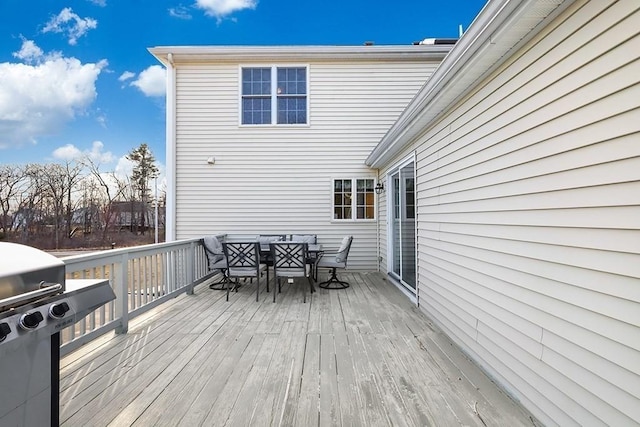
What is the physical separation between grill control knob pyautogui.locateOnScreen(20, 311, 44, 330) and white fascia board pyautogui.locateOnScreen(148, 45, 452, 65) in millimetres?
6850

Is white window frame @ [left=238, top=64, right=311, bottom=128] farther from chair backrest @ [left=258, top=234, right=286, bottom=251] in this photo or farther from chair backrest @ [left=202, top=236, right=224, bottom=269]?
chair backrest @ [left=202, top=236, right=224, bottom=269]

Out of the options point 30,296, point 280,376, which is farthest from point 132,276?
point 30,296

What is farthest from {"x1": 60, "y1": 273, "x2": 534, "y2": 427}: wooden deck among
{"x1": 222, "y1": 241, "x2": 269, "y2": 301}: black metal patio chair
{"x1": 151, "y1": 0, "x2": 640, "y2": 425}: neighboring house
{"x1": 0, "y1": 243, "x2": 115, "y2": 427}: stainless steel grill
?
{"x1": 222, "y1": 241, "x2": 269, "y2": 301}: black metal patio chair

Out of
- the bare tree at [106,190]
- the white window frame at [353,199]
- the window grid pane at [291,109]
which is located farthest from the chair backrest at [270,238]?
the bare tree at [106,190]

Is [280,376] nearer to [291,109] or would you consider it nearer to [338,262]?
[338,262]

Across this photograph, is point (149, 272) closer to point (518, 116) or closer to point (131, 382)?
point (131, 382)

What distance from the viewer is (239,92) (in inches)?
275

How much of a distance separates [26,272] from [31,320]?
7.8 inches

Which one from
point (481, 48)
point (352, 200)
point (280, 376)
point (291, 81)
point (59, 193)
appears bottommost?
point (280, 376)

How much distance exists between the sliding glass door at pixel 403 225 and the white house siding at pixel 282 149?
112 cm

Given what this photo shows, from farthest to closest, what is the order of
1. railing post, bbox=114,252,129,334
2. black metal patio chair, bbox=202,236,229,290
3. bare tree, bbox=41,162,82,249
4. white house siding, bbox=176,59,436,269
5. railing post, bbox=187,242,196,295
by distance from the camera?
bare tree, bbox=41,162,82,249 → white house siding, bbox=176,59,436,269 → black metal patio chair, bbox=202,236,229,290 → railing post, bbox=187,242,196,295 → railing post, bbox=114,252,129,334

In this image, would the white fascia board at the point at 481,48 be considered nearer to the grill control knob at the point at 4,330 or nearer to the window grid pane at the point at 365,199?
the grill control knob at the point at 4,330

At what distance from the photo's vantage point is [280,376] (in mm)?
2328

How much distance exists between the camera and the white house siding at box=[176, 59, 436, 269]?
271 inches
